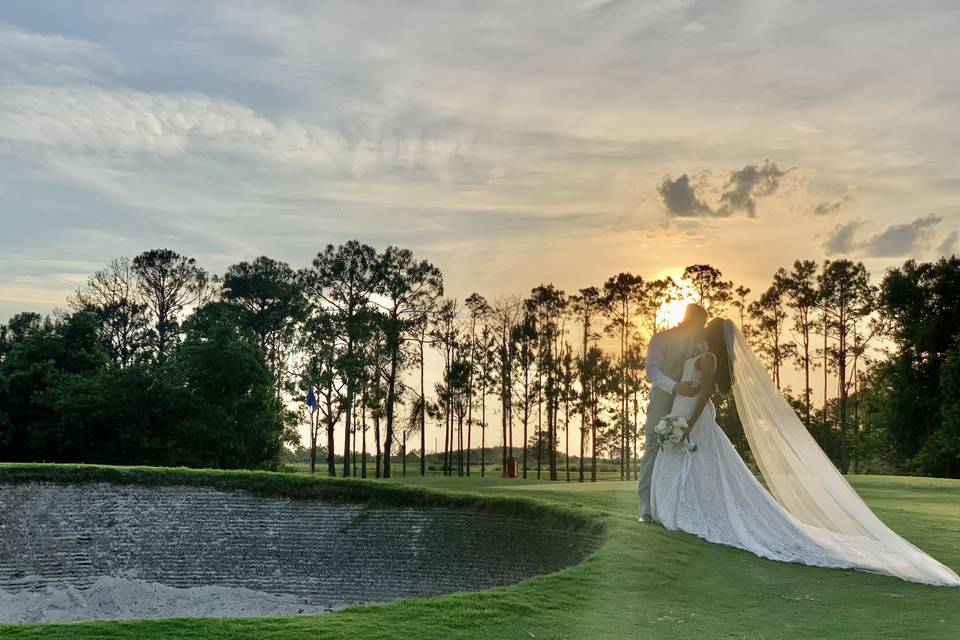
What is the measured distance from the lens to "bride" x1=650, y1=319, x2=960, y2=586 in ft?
38.4

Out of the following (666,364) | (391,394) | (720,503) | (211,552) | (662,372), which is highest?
(666,364)

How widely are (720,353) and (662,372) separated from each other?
904mm

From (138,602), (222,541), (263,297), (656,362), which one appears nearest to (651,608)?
(656,362)

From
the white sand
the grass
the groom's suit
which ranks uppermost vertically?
the groom's suit

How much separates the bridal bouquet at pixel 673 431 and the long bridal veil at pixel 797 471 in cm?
81

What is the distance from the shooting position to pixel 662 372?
1359cm

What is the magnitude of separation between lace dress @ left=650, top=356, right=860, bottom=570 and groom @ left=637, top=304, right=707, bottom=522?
0.71 ft

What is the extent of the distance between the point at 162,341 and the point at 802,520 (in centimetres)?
5246

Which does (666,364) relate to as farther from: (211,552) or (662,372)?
(211,552)

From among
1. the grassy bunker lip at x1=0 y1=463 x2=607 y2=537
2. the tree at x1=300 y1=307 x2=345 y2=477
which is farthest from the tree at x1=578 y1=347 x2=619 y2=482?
the grassy bunker lip at x1=0 y1=463 x2=607 y2=537

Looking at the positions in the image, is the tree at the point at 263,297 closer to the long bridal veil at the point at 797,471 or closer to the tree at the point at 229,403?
the tree at the point at 229,403

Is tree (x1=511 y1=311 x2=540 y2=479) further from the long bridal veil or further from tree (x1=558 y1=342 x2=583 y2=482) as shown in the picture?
the long bridal veil

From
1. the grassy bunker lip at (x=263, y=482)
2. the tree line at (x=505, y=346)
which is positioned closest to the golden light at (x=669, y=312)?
the tree line at (x=505, y=346)

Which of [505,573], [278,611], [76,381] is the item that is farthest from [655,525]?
[76,381]
